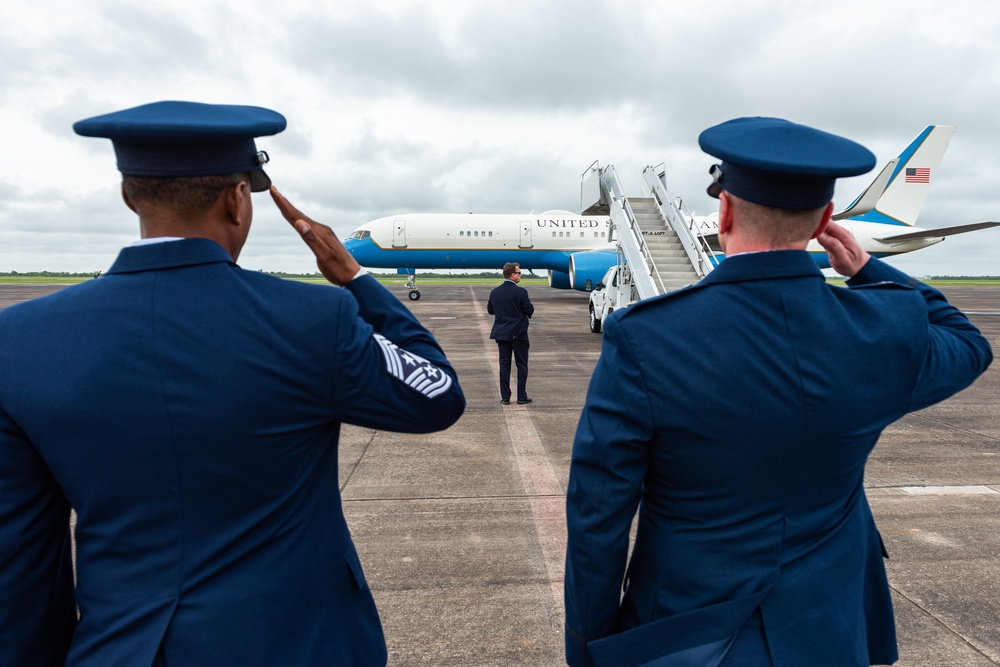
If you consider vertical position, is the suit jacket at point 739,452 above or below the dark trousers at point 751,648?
above

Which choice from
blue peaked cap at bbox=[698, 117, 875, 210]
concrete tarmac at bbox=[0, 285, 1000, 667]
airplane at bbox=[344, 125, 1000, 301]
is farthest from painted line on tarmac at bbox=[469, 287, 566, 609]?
airplane at bbox=[344, 125, 1000, 301]

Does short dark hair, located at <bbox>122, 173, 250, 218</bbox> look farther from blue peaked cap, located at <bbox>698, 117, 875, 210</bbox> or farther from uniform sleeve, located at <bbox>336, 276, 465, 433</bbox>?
blue peaked cap, located at <bbox>698, 117, 875, 210</bbox>

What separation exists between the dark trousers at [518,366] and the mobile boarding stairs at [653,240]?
3.28 meters

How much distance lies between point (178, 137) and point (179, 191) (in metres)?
0.13

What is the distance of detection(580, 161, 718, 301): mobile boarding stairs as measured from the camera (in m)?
12.2

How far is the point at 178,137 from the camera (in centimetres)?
136

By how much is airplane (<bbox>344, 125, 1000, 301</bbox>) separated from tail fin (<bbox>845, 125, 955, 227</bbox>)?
35 millimetres

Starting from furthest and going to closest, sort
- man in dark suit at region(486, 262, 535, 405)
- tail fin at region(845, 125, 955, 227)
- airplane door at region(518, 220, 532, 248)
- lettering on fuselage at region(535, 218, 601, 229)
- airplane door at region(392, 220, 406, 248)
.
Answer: lettering on fuselage at region(535, 218, 601, 229) → airplane door at region(518, 220, 532, 248) → airplane door at region(392, 220, 406, 248) → tail fin at region(845, 125, 955, 227) → man in dark suit at region(486, 262, 535, 405)

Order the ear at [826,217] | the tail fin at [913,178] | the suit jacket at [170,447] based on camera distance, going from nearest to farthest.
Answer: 1. the suit jacket at [170,447]
2. the ear at [826,217]
3. the tail fin at [913,178]

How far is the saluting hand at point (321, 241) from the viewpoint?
5.41 feet

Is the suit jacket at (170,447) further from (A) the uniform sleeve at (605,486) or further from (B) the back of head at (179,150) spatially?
(A) the uniform sleeve at (605,486)

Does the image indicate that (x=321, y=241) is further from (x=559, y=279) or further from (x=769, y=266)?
(x=559, y=279)

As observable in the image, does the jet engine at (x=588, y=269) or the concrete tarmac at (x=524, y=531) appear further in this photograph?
the jet engine at (x=588, y=269)

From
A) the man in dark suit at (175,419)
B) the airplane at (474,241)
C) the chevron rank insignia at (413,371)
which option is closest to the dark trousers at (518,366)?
the chevron rank insignia at (413,371)
